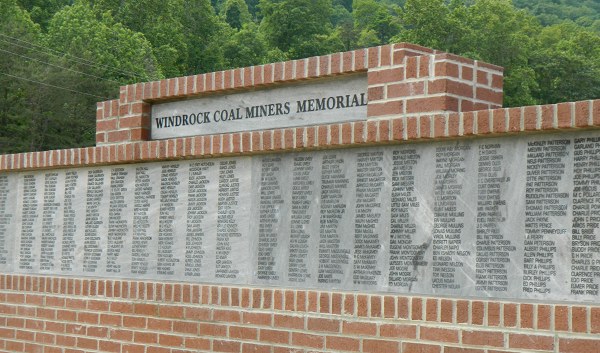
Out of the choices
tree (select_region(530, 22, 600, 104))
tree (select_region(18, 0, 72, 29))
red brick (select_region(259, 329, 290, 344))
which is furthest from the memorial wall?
tree (select_region(530, 22, 600, 104))

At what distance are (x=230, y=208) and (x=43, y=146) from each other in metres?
29.8

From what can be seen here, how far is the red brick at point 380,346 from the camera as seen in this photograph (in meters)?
5.57

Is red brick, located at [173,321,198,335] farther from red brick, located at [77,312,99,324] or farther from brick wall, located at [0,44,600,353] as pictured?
red brick, located at [77,312,99,324]

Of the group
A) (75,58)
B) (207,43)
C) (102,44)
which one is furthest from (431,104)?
(207,43)

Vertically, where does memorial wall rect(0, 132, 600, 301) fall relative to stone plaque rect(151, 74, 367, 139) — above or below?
below

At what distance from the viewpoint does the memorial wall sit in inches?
194

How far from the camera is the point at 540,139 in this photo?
5.03 m

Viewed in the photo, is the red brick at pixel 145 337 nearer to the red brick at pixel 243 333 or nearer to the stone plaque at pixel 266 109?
the red brick at pixel 243 333

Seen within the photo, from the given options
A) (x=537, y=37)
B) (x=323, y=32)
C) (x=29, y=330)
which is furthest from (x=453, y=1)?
(x=29, y=330)

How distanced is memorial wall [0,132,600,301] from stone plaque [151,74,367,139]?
0.82ft

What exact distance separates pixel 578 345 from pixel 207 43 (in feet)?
184

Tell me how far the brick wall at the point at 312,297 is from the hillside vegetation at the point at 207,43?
90.6ft

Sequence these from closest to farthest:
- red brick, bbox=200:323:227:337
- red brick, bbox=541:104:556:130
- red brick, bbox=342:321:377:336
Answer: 1. red brick, bbox=541:104:556:130
2. red brick, bbox=342:321:377:336
3. red brick, bbox=200:323:227:337

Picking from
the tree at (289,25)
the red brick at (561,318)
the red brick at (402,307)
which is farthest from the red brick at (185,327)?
the tree at (289,25)
